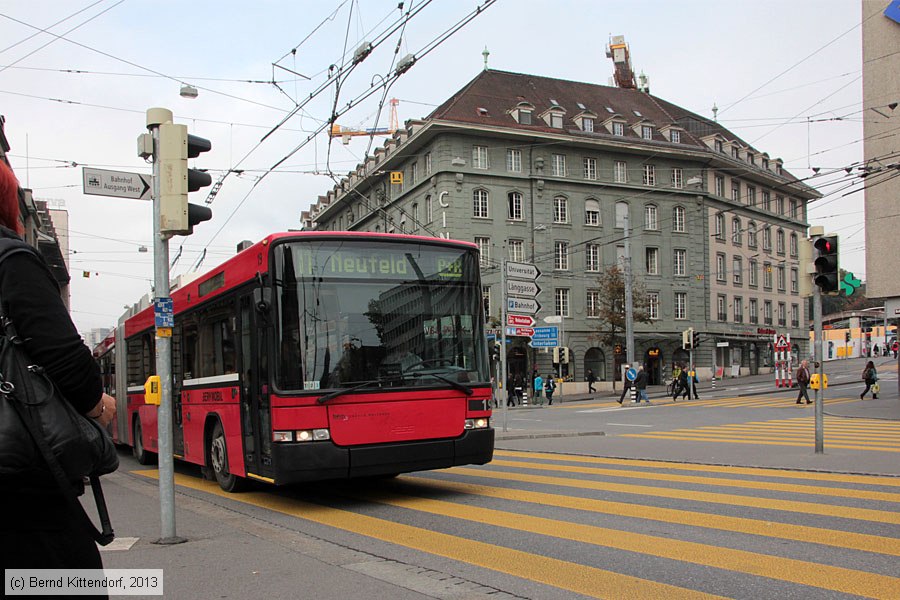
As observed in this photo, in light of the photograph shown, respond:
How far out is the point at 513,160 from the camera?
5453 centimetres

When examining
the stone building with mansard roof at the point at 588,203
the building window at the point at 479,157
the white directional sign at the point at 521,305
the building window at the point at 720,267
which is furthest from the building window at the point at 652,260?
the white directional sign at the point at 521,305

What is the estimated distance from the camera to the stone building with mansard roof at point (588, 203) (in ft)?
174

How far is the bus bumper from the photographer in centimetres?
828

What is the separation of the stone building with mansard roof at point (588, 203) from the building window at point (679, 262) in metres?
0.14

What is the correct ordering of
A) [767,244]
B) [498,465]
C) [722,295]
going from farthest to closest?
1. [767,244]
2. [722,295]
3. [498,465]

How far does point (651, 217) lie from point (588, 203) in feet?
18.2

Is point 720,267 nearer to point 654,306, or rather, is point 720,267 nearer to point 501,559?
point 654,306

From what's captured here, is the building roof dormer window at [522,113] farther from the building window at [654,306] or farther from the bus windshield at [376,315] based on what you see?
the bus windshield at [376,315]

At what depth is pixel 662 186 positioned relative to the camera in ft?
193

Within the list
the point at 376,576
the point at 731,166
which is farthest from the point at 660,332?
the point at 376,576

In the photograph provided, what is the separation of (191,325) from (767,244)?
6457 centimetres

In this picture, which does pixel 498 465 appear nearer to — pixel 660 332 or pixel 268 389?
pixel 268 389

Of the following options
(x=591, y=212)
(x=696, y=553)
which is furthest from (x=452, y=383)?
(x=591, y=212)

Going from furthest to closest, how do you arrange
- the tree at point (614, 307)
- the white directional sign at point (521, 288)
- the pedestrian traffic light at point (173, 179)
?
the tree at point (614, 307), the white directional sign at point (521, 288), the pedestrian traffic light at point (173, 179)
